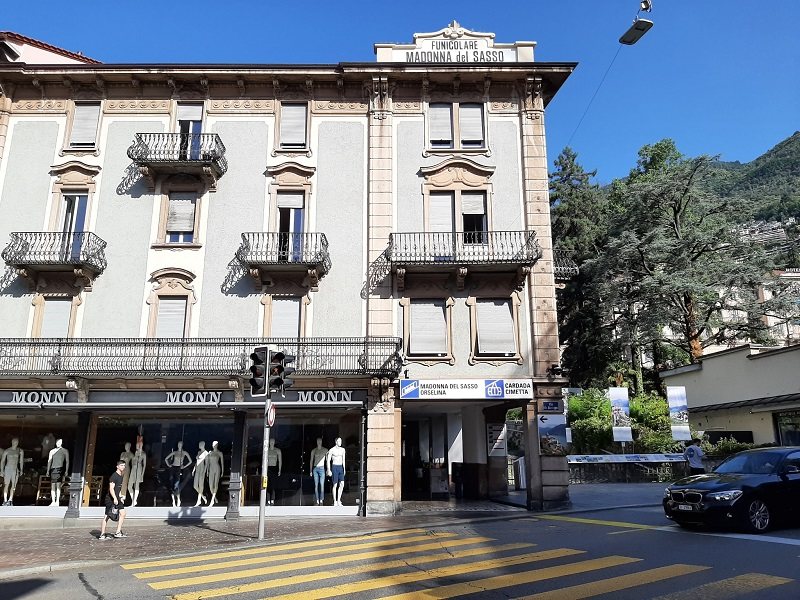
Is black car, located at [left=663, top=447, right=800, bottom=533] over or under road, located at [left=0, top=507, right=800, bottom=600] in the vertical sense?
over

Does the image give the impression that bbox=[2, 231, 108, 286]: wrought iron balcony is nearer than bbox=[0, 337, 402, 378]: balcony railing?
No

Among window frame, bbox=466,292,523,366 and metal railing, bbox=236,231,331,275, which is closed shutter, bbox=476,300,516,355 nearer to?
window frame, bbox=466,292,523,366

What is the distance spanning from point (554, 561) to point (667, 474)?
18353 mm

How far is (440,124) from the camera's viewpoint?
19891 millimetres

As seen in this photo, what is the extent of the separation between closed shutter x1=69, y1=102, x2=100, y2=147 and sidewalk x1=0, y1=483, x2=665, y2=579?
11.9 metres

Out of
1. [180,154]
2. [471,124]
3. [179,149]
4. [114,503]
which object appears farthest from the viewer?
[471,124]

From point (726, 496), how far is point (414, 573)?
6.25 metres

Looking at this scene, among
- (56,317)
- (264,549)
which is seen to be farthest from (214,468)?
(264,549)

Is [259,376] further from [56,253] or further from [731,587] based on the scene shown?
[56,253]

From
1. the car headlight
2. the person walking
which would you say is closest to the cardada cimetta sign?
the person walking

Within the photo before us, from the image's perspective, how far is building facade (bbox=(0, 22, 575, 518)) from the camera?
17266 mm

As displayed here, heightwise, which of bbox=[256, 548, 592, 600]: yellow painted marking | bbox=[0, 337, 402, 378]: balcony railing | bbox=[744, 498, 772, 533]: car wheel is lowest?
bbox=[256, 548, 592, 600]: yellow painted marking

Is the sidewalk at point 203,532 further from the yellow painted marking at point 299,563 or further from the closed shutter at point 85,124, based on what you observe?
the closed shutter at point 85,124

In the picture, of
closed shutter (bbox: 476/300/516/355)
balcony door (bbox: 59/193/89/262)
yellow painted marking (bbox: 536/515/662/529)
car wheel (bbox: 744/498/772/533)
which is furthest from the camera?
balcony door (bbox: 59/193/89/262)
